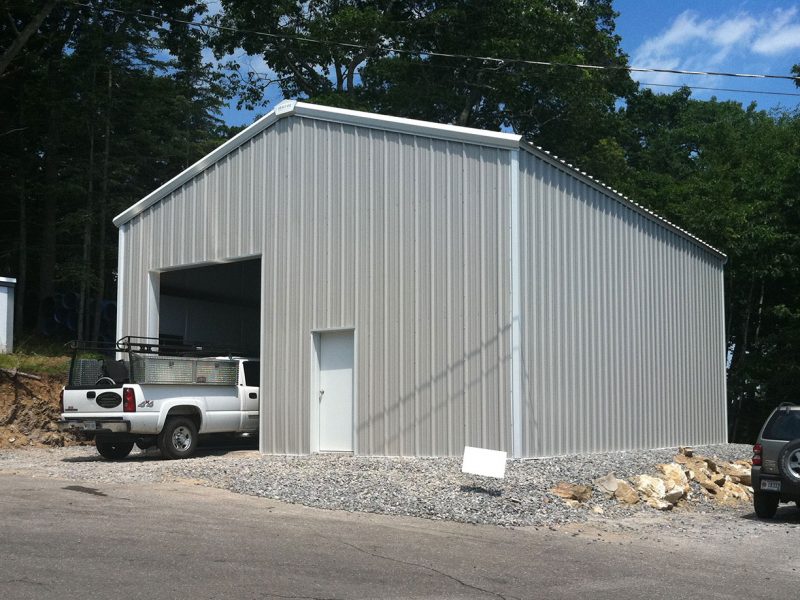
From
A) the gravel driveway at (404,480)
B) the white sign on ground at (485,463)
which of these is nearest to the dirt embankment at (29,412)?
the gravel driveway at (404,480)

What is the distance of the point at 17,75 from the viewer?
30.4 m

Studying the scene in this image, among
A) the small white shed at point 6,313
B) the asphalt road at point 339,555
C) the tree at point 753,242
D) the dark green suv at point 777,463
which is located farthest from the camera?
the tree at point 753,242

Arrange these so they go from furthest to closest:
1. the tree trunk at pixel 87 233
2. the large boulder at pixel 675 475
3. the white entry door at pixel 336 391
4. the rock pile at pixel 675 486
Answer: the tree trunk at pixel 87 233 → the white entry door at pixel 336 391 → the large boulder at pixel 675 475 → the rock pile at pixel 675 486

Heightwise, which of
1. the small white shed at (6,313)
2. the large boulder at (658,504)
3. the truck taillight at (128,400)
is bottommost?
the large boulder at (658,504)

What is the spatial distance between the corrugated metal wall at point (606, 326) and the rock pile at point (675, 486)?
177 centimetres

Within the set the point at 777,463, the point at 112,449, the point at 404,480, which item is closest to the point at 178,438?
the point at 112,449

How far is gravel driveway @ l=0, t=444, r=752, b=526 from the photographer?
11.8 m

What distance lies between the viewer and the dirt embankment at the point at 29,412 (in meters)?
20.2

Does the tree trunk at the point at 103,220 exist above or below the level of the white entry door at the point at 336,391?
above

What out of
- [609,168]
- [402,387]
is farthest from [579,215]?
[609,168]

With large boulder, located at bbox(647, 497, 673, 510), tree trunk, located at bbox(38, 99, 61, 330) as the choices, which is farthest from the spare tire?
tree trunk, located at bbox(38, 99, 61, 330)

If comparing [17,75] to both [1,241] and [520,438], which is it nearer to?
[1,241]

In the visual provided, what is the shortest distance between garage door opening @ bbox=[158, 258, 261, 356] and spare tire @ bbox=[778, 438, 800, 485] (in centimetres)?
1148

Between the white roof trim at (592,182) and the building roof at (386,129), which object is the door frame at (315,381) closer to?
the building roof at (386,129)
